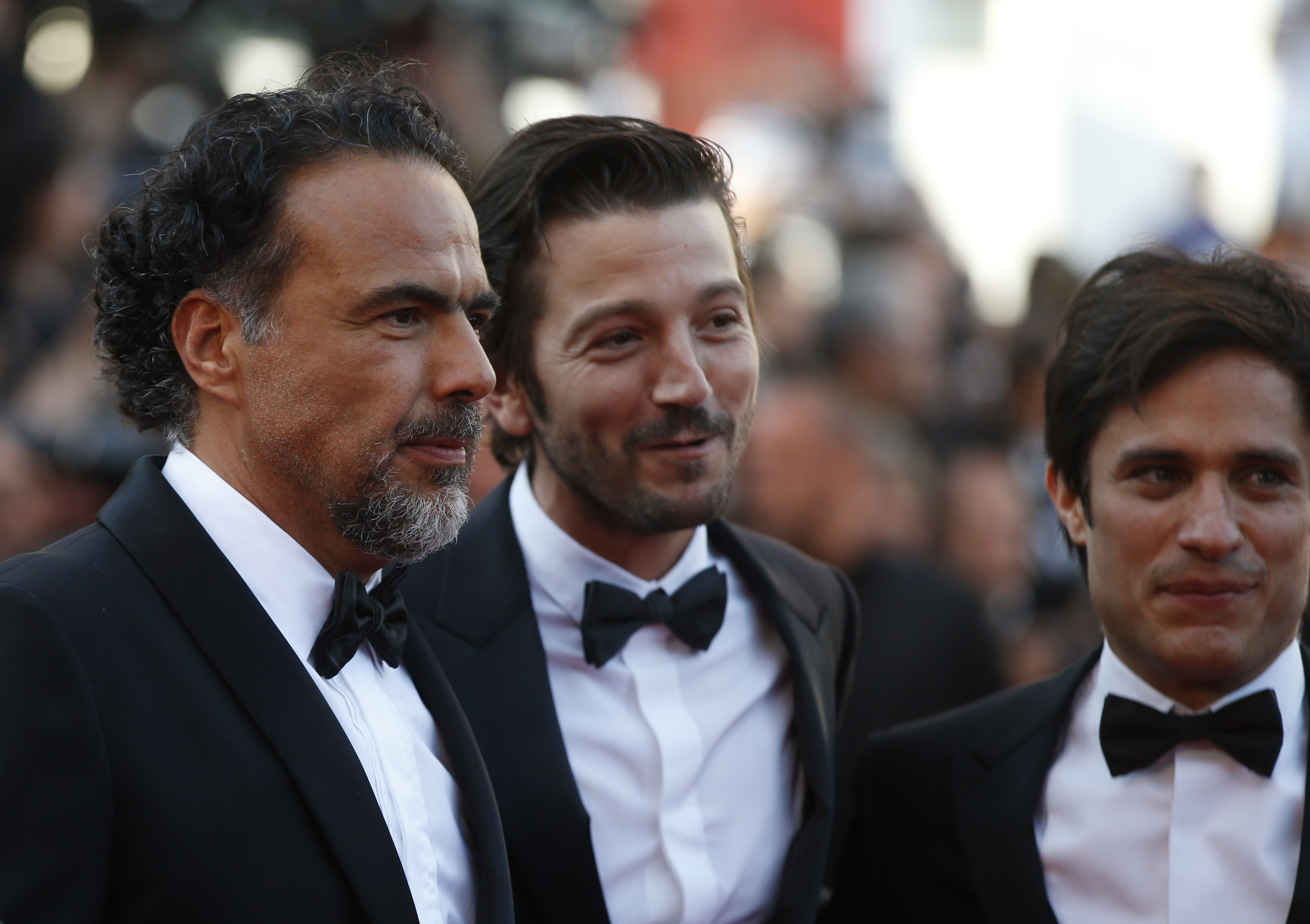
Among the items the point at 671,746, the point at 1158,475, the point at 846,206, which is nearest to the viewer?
the point at 1158,475

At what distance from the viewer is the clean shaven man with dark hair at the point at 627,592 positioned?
310 centimetres

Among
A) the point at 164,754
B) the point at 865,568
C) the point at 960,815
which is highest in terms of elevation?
the point at 164,754

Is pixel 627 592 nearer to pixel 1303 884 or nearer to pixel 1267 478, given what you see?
pixel 1267 478

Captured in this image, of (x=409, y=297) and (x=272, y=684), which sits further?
(x=409, y=297)

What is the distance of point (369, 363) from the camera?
2576mm

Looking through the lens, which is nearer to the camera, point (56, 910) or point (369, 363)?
point (56, 910)

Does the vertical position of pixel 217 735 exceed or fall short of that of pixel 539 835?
it exceeds it

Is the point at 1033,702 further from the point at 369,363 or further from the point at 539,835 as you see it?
the point at 369,363

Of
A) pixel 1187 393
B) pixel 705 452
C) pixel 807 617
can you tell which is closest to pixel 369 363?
pixel 705 452

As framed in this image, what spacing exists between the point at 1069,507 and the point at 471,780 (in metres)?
1.48

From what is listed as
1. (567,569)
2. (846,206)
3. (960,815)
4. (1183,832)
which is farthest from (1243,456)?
(846,206)

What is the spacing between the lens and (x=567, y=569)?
3363mm

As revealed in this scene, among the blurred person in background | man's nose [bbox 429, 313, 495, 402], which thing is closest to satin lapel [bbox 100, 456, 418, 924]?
man's nose [bbox 429, 313, 495, 402]

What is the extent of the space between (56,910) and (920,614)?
154 inches
